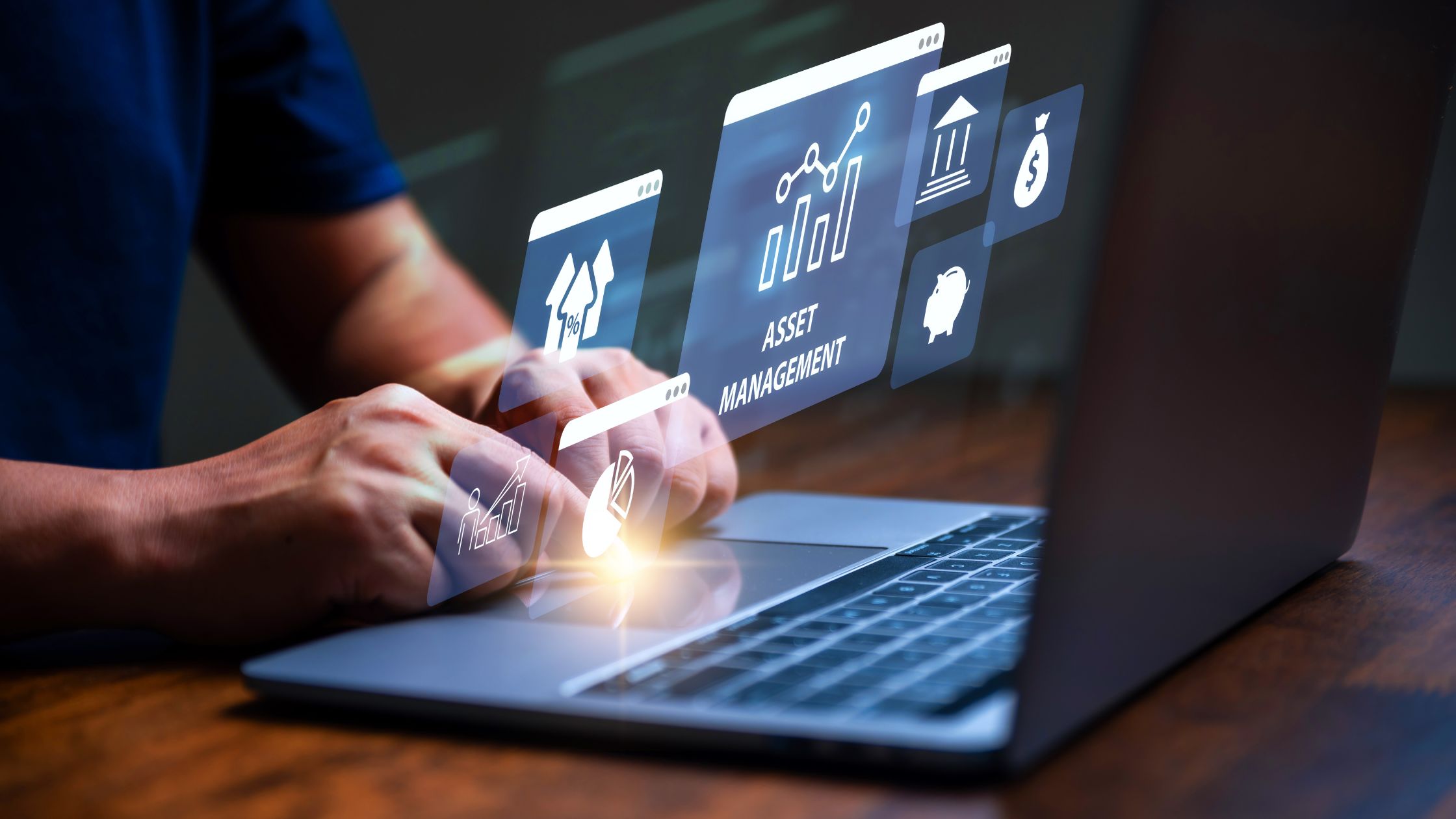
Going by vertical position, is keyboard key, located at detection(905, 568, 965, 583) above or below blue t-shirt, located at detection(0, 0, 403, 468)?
below

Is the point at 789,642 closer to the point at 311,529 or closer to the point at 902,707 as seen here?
the point at 902,707

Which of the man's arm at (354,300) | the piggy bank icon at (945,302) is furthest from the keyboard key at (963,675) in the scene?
the man's arm at (354,300)

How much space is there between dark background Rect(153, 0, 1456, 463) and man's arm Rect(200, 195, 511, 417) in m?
0.88

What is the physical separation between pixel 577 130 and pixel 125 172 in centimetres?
154

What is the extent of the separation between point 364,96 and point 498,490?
664 millimetres

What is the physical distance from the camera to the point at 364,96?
0.98 metres

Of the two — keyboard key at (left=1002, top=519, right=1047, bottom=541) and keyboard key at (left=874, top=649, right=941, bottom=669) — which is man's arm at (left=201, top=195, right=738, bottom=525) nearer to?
keyboard key at (left=1002, top=519, right=1047, bottom=541)

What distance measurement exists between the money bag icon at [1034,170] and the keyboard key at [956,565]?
8.3 inches

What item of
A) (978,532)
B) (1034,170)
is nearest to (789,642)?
(978,532)

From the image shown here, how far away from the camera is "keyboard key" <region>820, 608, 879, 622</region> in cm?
37

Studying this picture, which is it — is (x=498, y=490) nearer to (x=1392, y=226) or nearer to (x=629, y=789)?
(x=629, y=789)

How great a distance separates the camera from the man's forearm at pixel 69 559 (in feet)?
1.38

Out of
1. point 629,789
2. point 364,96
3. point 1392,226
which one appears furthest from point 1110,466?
point 364,96

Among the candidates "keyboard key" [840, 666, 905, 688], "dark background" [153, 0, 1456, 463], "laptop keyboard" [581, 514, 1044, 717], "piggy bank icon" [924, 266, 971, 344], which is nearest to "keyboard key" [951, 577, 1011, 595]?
→ "laptop keyboard" [581, 514, 1044, 717]
